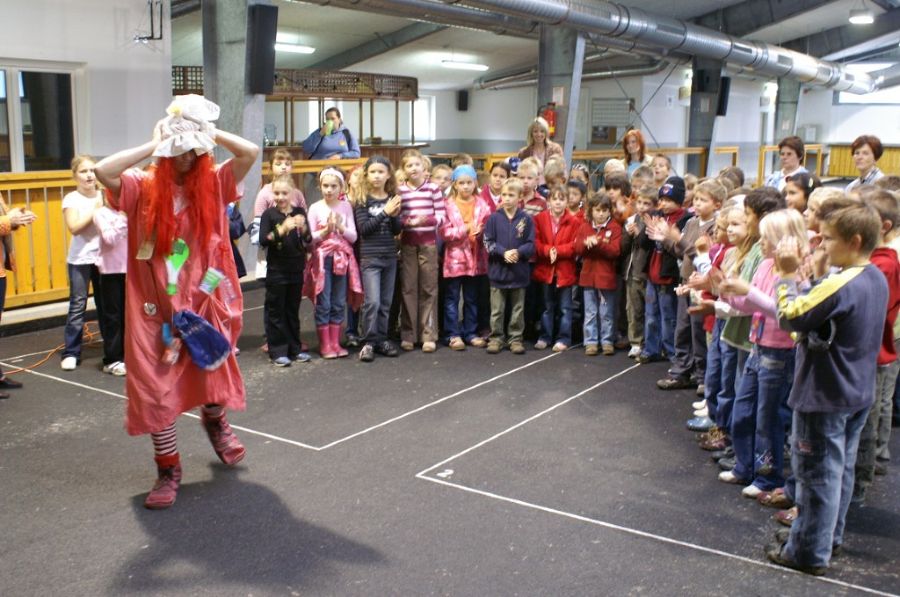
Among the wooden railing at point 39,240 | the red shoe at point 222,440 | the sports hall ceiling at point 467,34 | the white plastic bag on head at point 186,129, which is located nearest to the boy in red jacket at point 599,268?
the red shoe at point 222,440

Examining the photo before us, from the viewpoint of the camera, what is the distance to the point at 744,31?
66.0ft

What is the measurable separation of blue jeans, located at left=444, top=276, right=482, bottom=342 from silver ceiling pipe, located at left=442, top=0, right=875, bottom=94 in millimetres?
4870

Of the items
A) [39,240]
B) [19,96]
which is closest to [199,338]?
[39,240]

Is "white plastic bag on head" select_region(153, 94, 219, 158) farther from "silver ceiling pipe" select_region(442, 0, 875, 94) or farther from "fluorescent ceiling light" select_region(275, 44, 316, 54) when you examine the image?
"fluorescent ceiling light" select_region(275, 44, 316, 54)

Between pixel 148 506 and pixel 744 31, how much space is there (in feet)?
60.9

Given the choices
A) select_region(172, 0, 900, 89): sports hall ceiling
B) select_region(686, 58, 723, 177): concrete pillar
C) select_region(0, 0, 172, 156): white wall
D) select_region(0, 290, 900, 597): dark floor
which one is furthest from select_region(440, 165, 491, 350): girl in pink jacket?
select_region(686, 58, 723, 177): concrete pillar

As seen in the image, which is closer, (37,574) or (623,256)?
(37,574)

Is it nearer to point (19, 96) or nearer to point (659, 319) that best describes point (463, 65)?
point (19, 96)

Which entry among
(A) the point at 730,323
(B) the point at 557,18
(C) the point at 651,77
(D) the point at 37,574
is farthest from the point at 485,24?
(D) the point at 37,574

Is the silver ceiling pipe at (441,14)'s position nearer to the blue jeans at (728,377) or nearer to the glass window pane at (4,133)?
the glass window pane at (4,133)

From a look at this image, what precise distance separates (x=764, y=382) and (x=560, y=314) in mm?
3497

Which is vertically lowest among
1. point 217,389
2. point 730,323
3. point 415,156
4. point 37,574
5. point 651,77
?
point 37,574

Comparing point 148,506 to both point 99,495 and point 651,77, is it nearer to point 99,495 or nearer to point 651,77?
point 99,495

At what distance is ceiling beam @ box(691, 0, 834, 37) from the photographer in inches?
747
